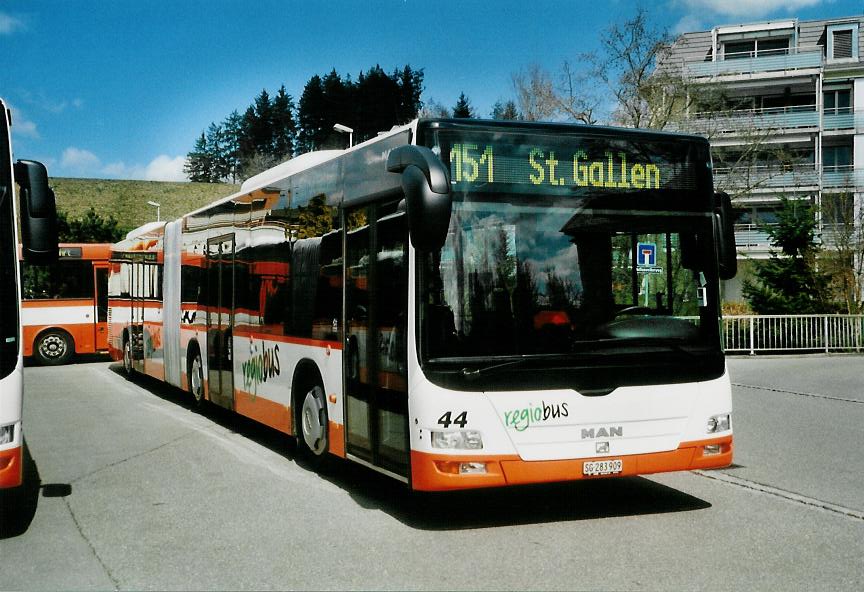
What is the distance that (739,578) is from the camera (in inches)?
230

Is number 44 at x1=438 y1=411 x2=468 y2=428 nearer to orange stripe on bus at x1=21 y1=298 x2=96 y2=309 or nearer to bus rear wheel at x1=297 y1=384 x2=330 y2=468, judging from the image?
bus rear wheel at x1=297 y1=384 x2=330 y2=468

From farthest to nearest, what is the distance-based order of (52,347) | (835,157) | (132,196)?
1. (132,196)
2. (835,157)
3. (52,347)

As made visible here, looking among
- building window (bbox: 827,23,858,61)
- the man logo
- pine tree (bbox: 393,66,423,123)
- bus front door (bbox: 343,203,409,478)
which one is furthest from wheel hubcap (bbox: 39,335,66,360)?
pine tree (bbox: 393,66,423,123)

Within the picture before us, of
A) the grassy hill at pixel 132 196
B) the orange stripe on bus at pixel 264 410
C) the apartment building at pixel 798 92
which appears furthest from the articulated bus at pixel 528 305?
the grassy hill at pixel 132 196

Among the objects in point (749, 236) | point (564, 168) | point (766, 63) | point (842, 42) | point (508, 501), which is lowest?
point (508, 501)

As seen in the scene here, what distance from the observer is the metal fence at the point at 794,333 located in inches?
1093

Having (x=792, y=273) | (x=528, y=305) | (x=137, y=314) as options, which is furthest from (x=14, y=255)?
(x=792, y=273)

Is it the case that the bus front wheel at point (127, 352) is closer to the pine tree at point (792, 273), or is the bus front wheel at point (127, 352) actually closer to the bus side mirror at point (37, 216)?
the bus side mirror at point (37, 216)

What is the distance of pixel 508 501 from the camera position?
8352mm

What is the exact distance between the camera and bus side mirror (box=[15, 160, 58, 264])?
7211 mm

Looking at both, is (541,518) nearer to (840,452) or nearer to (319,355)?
(319,355)

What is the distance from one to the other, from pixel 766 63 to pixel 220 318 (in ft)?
167

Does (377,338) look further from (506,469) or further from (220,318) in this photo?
(220,318)

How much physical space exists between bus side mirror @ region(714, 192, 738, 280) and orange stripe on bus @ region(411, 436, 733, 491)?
1.52 meters
